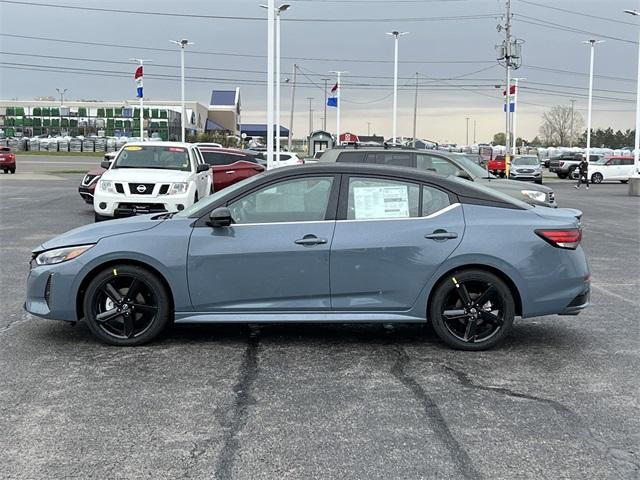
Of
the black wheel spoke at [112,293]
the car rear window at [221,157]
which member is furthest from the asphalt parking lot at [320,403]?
the car rear window at [221,157]

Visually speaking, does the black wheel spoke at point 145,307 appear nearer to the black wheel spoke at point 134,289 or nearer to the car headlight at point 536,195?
the black wheel spoke at point 134,289

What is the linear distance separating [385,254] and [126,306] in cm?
219

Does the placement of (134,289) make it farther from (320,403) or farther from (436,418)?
(436,418)

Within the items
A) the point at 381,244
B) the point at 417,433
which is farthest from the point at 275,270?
the point at 417,433

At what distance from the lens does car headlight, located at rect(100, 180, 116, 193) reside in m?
14.1

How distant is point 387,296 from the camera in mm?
6121

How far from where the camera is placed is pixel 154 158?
1572 centimetres

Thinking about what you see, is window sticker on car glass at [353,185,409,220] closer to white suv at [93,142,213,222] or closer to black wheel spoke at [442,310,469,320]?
black wheel spoke at [442,310,469,320]

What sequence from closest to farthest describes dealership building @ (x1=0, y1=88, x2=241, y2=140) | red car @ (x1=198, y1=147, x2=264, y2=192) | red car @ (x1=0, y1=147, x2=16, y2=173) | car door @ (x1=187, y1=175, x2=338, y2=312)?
car door @ (x1=187, y1=175, x2=338, y2=312) < red car @ (x1=198, y1=147, x2=264, y2=192) < red car @ (x1=0, y1=147, x2=16, y2=173) < dealership building @ (x1=0, y1=88, x2=241, y2=140)

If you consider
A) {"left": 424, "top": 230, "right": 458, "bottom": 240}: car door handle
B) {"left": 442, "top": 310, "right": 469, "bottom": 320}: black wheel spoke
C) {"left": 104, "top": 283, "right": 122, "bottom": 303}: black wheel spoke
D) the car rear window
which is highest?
the car rear window

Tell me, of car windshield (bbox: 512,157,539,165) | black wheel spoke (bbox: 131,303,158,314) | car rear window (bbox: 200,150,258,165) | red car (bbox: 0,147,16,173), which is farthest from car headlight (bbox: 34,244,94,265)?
car windshield (bbox: 512,157,539,165)

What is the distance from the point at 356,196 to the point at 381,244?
483mm

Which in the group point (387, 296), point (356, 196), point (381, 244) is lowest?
point (387, 296)

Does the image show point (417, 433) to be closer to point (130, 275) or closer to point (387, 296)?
point (387, 296)
